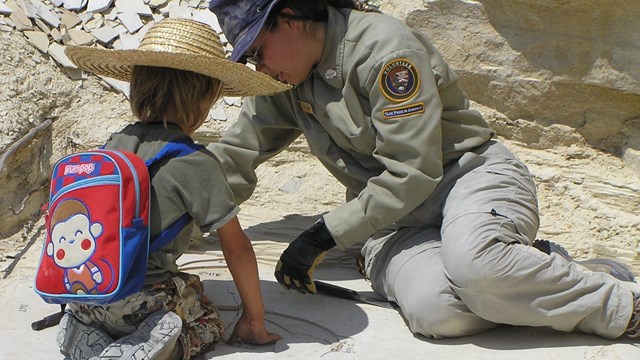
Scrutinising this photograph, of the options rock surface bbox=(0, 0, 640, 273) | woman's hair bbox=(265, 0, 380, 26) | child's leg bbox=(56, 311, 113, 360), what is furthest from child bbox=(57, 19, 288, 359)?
rock surface bbox=(0, 0, 640, 273)

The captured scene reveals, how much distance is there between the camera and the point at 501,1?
404cm

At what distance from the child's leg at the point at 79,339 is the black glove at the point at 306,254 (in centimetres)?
67

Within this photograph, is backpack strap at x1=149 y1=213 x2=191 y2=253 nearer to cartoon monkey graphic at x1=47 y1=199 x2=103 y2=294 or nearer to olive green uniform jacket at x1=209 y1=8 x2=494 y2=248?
cartoon monkey graphic at x1=47 y1=199 x2=103 y2=294

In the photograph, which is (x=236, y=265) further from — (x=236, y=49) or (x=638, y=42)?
(x=638, y=42)

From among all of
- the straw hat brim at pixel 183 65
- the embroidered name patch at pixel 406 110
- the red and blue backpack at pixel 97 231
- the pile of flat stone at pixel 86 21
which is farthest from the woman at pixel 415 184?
the pile of flat stone at pixel 86 21

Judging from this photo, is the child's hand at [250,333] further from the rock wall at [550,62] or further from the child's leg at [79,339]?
the rock wall at [550,62]

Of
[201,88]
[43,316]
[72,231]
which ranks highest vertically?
[201,88]

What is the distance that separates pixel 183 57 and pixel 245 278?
2.20 ft

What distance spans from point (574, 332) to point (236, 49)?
1.38 meters

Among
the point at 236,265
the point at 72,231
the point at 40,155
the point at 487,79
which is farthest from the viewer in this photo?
the point at 487,79

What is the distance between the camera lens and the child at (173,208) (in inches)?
91.0

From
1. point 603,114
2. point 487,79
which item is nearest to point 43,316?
point 487,79

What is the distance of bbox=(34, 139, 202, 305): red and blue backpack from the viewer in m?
2.20

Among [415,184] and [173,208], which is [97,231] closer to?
[173,208]
